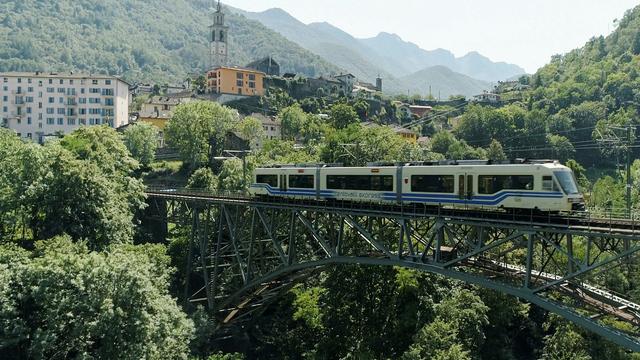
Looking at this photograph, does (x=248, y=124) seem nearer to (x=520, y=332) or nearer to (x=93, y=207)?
(x=93, y=207)

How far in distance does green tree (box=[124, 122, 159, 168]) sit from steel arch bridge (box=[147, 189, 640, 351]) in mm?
25715

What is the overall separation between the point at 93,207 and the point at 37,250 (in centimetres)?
655

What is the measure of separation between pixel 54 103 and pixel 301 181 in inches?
3220

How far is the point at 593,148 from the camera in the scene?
100438 mm

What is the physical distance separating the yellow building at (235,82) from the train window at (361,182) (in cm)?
9052

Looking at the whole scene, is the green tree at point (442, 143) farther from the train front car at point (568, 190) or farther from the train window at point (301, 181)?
the train front car at point (568, 190)

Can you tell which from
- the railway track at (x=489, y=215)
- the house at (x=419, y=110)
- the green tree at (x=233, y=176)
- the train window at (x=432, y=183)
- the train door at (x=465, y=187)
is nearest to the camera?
the railway track at (x=489, y=215)

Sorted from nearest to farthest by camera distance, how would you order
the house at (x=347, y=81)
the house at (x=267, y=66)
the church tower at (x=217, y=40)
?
the house at (x=267, y=66), the house at (x=347, y=81), the church tower at (x=217, y=40)

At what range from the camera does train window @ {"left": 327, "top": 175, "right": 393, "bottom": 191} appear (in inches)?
1088

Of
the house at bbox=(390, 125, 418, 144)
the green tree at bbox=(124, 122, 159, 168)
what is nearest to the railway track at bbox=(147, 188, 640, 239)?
the green tree at bbox=(124, 122, 159, 168)

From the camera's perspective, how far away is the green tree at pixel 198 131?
2825 inches

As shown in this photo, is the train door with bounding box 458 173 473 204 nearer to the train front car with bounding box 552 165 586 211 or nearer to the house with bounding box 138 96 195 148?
the train front car with bounding box 552 165 586 211

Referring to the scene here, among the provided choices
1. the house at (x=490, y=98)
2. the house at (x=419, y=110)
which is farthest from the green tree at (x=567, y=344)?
the house at (x=490, y=98)

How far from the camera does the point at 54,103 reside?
322 ft
